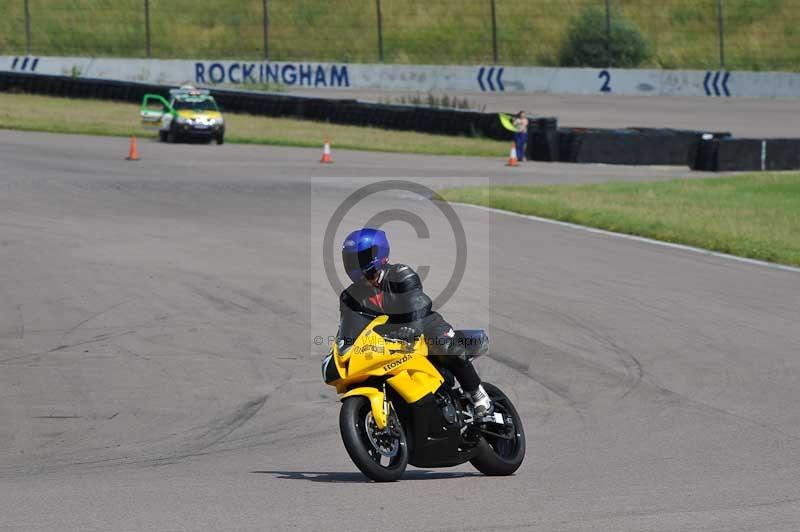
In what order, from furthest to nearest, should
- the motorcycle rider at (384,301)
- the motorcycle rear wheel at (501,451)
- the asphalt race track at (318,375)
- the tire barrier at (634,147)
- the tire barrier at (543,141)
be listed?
the tire barrier at (543,141), the tire barrier at (634,147), the motorcycle rear wheel at (501,451), the motorcycle rider at (384,301), the asphalt race track at (318,375)

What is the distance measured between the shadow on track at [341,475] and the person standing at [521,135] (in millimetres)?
27752

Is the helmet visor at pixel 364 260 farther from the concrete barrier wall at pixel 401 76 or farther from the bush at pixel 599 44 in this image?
the bush at pixel 599 44

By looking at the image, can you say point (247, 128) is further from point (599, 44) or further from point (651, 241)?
point (651, 241)

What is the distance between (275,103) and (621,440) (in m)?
36.0

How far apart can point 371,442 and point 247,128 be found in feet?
115

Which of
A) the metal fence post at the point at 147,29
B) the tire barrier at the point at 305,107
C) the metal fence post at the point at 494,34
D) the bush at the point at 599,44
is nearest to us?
the tire barrier at the point at 305,107

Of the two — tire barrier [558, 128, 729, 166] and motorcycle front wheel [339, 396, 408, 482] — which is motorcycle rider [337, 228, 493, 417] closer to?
motorcycle front wheel [339, 396, 408, 482]

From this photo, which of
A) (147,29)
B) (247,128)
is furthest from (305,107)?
(147,29)

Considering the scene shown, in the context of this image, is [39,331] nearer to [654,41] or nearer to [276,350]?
[276,350]

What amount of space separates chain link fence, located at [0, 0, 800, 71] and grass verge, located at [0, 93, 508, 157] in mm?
12193

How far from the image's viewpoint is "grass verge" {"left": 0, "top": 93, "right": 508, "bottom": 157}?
38178 mm

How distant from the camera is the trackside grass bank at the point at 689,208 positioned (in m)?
19.6

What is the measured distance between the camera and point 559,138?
35.9 m

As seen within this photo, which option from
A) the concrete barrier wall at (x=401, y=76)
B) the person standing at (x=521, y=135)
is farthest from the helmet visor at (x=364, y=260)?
the concrete barrier wall at (x=401, y=76)
